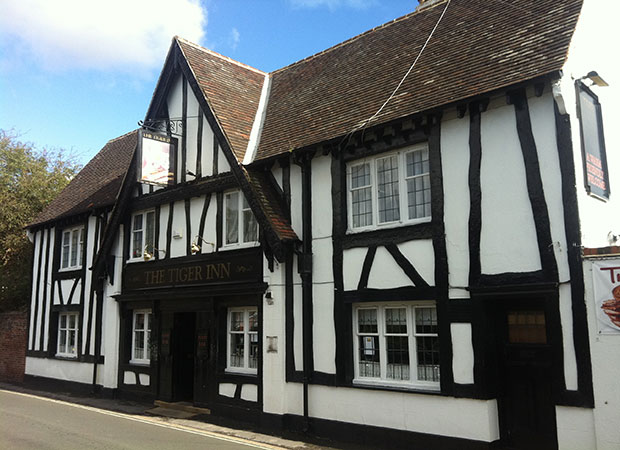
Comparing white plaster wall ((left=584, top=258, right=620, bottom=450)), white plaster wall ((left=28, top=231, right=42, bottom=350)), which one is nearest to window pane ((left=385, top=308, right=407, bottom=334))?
white plaster wall ((left=584, top=258, right=620, bottom=450))

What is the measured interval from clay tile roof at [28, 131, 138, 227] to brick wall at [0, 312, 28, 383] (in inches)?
143

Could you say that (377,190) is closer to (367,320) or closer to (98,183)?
(367,320)

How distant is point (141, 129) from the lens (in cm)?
1357

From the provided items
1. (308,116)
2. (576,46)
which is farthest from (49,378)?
(576,46)

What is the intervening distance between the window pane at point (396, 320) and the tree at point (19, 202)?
58.1 ft

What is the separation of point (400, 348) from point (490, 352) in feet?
5.53

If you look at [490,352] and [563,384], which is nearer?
[563,384]

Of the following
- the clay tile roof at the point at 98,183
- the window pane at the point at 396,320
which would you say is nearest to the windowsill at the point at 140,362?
the clay tile roof at the point at 98,183

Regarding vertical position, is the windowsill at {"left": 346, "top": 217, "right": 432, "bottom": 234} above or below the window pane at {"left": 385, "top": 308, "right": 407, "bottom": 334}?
above

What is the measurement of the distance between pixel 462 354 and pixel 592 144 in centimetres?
395

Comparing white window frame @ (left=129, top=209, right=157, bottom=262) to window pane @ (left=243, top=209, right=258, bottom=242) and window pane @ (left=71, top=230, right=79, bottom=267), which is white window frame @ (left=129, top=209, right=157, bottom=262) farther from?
window pane @ (left=243, top=209, right=258, bottom=242)

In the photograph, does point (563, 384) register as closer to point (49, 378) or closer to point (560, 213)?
point (560, 213)

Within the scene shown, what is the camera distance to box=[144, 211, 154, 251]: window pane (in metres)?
14.9

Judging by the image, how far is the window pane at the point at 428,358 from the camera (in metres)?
8.96
